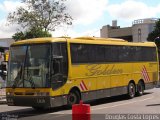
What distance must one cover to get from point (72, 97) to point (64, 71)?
4.21 ft

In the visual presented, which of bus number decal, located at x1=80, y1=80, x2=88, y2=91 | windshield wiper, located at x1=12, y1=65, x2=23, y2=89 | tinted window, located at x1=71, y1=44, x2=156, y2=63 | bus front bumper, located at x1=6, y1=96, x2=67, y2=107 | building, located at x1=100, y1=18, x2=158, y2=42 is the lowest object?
bus front bumper, located at x1=6, y1=96, x2=67, y2=107

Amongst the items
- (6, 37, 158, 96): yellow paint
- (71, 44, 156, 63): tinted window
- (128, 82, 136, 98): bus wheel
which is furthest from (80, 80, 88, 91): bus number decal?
(128, 82, 136, 98): bus wheel

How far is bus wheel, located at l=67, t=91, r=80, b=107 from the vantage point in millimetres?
19938

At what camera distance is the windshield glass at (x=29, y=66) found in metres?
18.8

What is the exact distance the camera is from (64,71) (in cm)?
1966

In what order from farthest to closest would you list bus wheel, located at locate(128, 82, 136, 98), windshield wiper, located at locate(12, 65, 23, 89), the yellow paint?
bus wheel, located at locate(128, 82, 136, 98) < the yellow paint < windshield wiper, located at locate(12, 65, 23, 89)

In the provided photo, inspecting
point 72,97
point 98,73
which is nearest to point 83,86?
point 72,97

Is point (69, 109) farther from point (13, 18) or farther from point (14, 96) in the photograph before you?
point (13, 18)

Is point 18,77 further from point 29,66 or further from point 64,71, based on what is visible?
point 64,71

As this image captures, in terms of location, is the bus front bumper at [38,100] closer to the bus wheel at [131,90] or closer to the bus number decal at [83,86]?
the bus number decal at [83,86]

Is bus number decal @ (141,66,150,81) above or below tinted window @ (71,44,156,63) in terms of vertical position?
below

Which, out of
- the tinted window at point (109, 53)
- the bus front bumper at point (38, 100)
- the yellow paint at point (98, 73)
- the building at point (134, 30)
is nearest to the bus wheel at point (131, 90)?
the yellow paint at point (98, 73)

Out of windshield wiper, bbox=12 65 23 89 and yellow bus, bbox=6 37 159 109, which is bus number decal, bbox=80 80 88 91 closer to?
yellow bus, bbox=6 37 159 109

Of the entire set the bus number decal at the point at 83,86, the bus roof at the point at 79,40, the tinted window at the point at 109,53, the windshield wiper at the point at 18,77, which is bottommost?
the bus number decal at the point at 83,86
